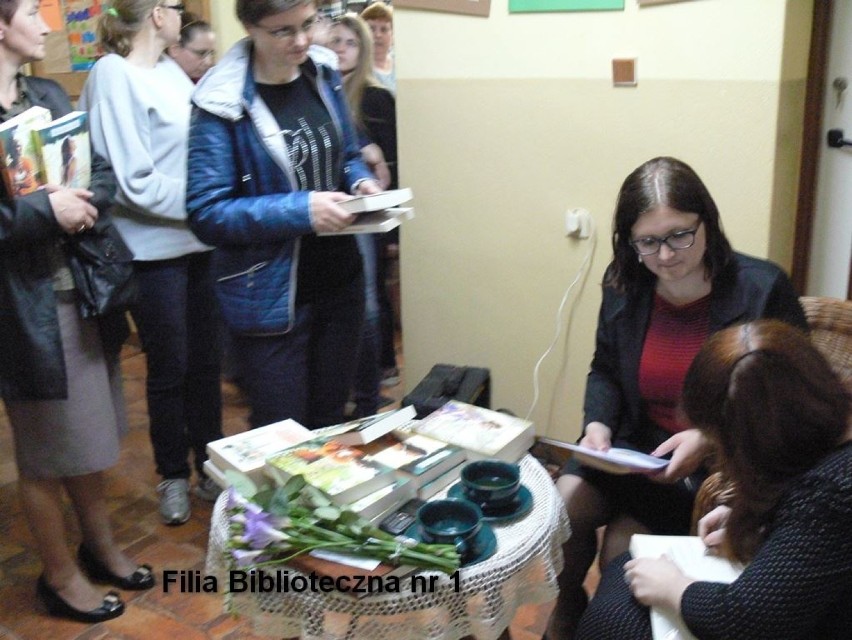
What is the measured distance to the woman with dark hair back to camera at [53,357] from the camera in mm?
1758

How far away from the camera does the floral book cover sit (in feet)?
4.51

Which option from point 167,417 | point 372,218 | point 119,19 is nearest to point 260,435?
point 372,218

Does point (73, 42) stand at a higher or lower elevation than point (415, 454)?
higher

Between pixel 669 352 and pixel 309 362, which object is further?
pixel 309 362

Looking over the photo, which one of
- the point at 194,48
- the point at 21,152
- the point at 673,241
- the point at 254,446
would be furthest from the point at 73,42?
the point at 673,241

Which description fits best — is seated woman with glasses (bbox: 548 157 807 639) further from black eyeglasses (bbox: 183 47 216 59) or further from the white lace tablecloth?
black eyeglasses (bbox: 183 47 216 59)

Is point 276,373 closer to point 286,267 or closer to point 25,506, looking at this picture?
point 286,267

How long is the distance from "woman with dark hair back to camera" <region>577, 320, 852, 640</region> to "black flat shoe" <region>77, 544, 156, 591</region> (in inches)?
59.0

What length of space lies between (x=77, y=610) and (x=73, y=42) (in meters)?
2.86

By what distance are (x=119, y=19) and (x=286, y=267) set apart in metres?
0.96

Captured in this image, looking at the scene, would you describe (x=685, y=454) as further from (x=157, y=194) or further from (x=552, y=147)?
(x=157, y=194)

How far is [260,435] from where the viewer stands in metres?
1.64

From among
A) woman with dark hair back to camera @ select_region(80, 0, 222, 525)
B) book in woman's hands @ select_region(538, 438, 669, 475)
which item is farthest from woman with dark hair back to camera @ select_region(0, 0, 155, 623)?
book in woman's hands @ select_region(538, 438, 669, 475)

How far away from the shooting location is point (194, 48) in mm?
2949
